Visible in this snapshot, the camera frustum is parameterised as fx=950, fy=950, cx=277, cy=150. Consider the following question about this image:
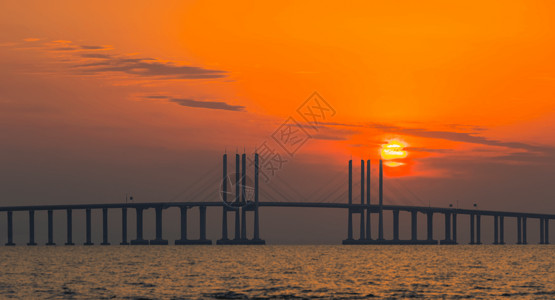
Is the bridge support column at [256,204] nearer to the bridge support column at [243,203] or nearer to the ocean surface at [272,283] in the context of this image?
the bridge support column at [243,203]

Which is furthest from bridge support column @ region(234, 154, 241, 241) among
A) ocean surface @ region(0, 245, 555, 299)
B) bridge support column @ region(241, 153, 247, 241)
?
ocean surface @ region(0, 245, 555, 299)

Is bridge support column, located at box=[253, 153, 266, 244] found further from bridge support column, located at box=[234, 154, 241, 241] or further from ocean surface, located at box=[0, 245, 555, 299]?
ocean surface, located at box=[0, 245, 555, 299]

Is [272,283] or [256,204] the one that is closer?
[272,283]

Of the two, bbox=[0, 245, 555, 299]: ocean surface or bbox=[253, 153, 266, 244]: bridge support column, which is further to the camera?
bbox=[253, 153, 266, 244]: bridge support column

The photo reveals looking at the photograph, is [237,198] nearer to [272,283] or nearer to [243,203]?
[243,203]

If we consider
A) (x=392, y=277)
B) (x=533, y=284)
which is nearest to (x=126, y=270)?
(x=392, y=277)

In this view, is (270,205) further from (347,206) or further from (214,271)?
(214,271)

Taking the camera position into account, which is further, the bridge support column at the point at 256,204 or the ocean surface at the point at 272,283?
the bridge support column at the point at 256,204

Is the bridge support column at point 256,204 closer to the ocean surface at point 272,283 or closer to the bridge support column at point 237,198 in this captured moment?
the bridge support column at point 237,198

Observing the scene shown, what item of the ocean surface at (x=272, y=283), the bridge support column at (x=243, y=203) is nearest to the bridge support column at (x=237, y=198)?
the bridge support column at (x=243, y=203)

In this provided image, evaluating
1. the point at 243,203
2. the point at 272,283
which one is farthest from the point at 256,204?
the point at 272,283

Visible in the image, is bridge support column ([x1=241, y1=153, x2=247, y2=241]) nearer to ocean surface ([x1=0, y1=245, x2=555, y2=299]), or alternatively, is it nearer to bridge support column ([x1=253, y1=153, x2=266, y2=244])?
bridge support column ([x1=253, y1=153, x2=266, y2=244])

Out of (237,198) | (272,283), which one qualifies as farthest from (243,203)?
(272,283)

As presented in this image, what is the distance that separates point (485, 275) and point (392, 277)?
914cm
